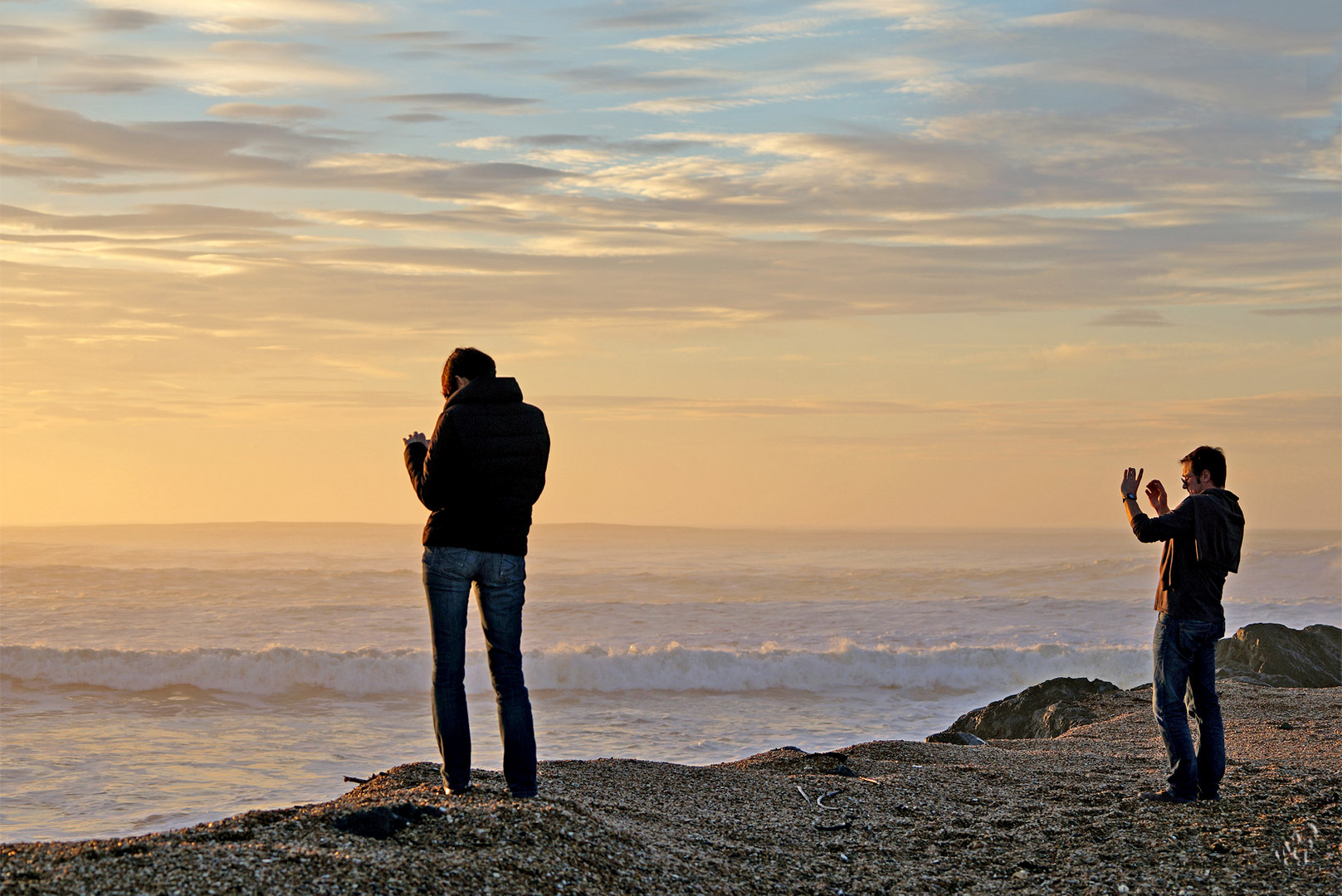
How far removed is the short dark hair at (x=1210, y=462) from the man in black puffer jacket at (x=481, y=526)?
356 cm

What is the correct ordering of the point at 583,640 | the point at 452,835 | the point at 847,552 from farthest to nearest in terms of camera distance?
1. the point at 847,552
2. the point at 583,640
3. the point at 452,835

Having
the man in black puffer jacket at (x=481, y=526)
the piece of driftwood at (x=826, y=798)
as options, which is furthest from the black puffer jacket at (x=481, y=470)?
the piece of driftwood at (x=826, y=798)

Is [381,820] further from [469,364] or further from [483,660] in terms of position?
[483,660]

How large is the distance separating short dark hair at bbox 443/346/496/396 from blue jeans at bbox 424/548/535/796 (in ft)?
2.77

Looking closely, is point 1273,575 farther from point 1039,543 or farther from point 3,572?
point 3,572

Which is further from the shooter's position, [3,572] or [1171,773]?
[3,572]

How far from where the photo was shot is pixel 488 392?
514cm

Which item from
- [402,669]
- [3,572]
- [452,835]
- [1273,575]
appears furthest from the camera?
[1273,575]

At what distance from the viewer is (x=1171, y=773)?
6148 millimetres

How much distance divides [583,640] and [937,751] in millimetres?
14581

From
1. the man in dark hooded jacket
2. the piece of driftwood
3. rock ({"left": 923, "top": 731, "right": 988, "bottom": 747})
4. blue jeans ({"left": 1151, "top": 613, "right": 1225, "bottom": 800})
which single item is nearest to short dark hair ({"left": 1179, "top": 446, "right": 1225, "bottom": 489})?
the man in dark hooded jacket

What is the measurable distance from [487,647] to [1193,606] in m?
3.69

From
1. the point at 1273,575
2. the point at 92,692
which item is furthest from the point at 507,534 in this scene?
the point at 1273,575

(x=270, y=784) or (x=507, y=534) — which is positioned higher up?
(x=507, y=534)
